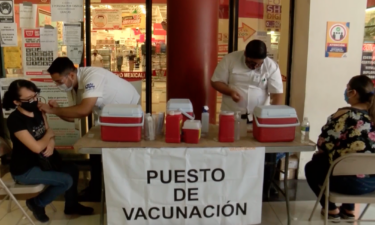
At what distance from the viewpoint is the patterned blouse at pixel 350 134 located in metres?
2.44

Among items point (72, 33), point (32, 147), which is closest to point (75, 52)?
point (72, 33)

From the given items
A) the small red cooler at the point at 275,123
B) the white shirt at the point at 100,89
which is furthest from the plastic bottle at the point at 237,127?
the white shirt at the point at 100,89

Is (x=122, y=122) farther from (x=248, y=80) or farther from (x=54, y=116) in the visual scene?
(x=54, y=116)

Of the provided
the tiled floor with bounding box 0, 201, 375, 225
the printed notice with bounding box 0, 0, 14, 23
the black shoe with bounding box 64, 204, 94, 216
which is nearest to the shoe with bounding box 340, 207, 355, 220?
the tiled floor with bounding box 0, 201, 375, 225

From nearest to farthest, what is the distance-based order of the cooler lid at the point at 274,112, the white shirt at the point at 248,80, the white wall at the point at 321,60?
the cooler lid at the point at 274,112
the white shirt at the point at 248,80
the white wall at the point at 321,60

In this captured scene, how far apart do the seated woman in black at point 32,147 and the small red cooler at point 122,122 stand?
0.59 meters

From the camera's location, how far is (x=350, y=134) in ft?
8.09

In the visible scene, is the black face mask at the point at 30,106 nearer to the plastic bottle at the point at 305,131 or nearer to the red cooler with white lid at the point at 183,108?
the red cooler with white lid at the point at 183,108

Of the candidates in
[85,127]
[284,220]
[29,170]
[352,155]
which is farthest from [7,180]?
[352,155]

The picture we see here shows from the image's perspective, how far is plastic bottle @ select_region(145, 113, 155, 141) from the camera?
244cm

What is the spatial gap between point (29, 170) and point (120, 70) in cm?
180

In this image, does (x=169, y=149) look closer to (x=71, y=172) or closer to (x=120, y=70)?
(x=71, y=172)

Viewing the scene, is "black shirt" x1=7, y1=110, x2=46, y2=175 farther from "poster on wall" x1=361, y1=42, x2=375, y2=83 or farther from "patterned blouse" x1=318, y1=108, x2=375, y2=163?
"poster on wall" x1=361, y1=42, x2=375, y2=83

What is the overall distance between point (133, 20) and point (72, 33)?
2.38 feet
